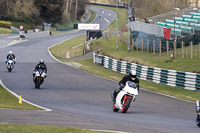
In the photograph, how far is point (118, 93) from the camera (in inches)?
625

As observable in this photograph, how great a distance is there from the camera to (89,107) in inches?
698

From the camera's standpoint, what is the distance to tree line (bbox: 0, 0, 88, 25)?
104 metres

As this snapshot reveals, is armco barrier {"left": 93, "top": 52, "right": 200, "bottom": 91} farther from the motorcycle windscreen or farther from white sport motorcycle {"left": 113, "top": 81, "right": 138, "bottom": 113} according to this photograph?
the motorcycle windscreen

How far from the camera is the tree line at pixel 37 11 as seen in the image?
104 meters

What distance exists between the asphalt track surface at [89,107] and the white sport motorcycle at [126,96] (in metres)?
0.33

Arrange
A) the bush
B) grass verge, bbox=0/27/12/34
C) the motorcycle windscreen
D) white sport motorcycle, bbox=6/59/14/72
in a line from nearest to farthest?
the motorcycle windscreen
white sport motorcycle, bbox=6/59/14/72
grass verge, bbox=0/27/12/34
the bush

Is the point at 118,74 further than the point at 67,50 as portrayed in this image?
No

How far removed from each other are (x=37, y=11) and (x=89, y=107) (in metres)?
95.6

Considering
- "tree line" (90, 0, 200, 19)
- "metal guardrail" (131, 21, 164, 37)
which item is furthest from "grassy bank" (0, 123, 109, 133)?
"tree line" (90, 0, 200, 19)

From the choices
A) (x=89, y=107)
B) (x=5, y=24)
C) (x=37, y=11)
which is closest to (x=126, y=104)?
(x=89, y=107)

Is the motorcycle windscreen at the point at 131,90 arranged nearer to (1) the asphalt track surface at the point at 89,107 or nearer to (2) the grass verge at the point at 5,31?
(1) the asphalt track surface at the point at 89,107

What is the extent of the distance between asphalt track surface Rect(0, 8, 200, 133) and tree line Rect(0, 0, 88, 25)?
61808 mm

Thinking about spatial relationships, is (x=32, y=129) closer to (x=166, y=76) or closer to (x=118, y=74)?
(x=166, y=76)

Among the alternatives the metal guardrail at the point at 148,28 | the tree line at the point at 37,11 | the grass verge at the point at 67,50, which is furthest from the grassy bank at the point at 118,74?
the tree line at the point at 37,11
